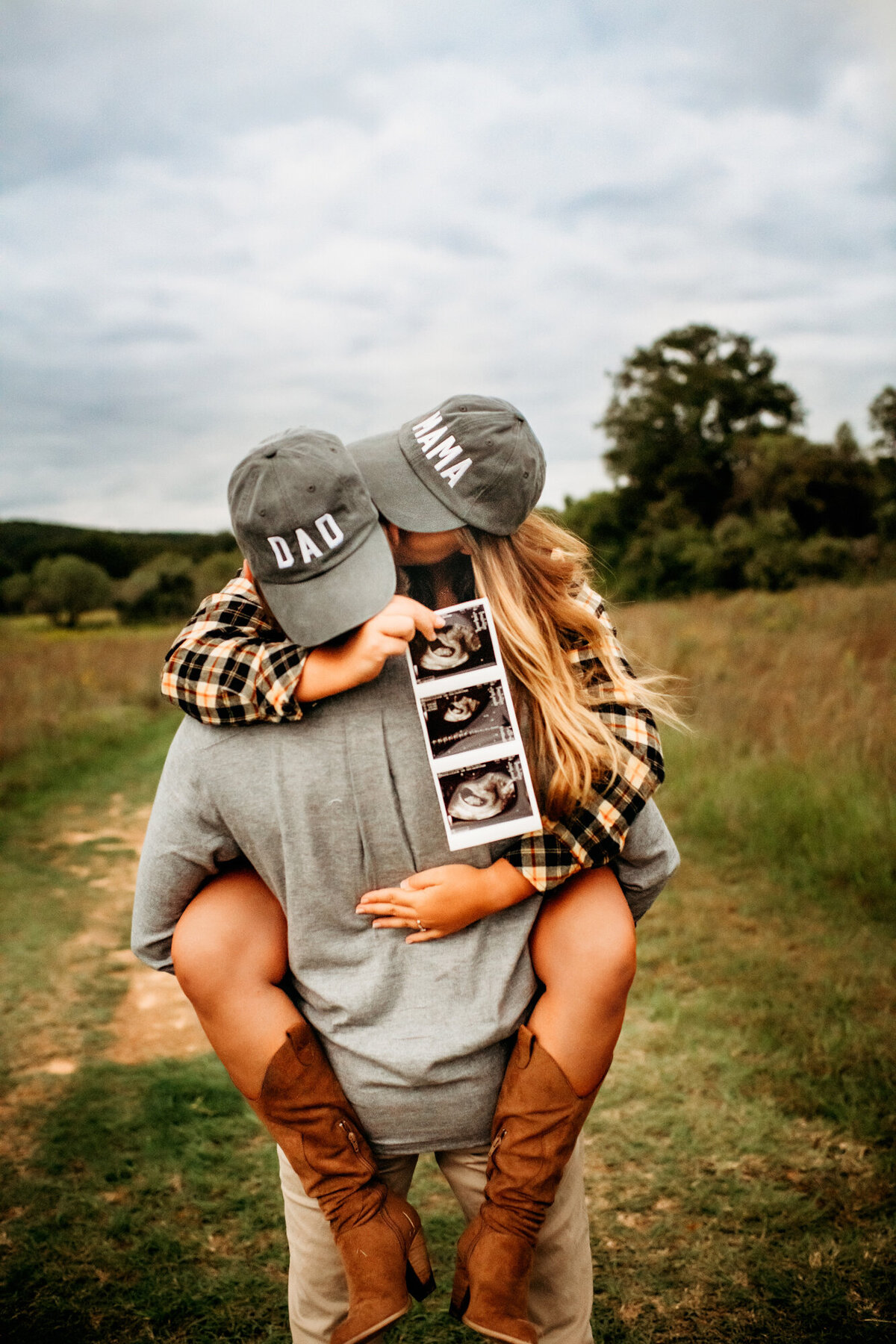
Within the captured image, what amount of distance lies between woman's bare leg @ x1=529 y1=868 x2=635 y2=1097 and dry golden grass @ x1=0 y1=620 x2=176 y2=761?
821cm

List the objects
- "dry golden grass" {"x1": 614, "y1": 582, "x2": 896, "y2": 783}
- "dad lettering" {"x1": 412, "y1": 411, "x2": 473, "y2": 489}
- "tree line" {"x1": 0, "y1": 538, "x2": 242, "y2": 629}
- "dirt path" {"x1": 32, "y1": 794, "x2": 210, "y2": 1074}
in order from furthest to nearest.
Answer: "tree line" {"x1": 0, "y1": 538, "x2": 242, "y2": 629} < "dry golden grass" {"x1": 614, "y1": 582, "x2": 896, "y2": 783} < "dirt path" {"x1": 32, "y1": 794, "x2": 210, "y2": 1074} < "dad lettering" {"x1": 412, "y1": 411, "x2": 473, "y2": 489}

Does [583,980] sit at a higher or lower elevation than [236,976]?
lower

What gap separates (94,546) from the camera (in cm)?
2178

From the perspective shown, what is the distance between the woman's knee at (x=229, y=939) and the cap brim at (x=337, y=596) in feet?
1.44

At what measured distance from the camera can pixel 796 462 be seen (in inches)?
987

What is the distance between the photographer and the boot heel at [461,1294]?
144cm

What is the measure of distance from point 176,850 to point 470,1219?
89 cm

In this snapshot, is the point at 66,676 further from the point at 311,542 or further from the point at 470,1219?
the point at 311,542

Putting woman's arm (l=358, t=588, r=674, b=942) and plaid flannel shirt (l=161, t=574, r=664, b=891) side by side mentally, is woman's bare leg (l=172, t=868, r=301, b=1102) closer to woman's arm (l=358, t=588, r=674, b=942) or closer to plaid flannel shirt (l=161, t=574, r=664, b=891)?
woman's arm (l=358, t=588, r=674, b=942)

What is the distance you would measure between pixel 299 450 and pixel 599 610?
632 mm

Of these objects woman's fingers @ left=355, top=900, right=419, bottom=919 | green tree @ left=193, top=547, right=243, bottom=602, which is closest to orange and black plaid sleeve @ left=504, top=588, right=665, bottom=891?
woman's fingers @ left=355, top=900, right=419, bottom=919

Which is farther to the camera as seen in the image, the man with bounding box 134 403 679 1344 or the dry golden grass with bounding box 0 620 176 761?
the dry golden grass with bounding box 0 620 176 761

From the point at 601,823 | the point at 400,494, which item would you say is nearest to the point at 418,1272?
the point at 601,823

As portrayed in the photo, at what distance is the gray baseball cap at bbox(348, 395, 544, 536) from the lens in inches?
56.9
